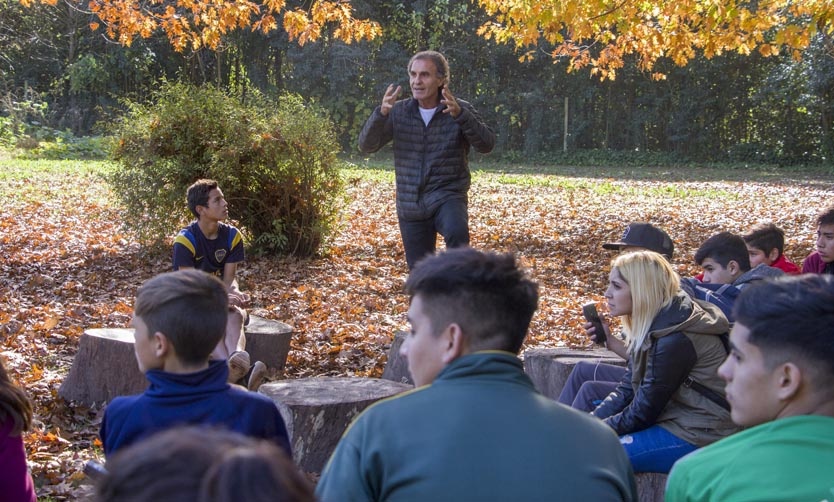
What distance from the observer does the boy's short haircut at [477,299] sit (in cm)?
217

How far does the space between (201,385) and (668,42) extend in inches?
399

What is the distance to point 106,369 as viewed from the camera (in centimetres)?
568

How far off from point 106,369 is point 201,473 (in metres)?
4.99

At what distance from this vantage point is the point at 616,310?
379 cm


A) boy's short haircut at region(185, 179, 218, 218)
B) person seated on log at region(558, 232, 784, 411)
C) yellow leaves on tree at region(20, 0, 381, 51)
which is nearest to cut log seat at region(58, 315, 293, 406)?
boy's short haircut at region(185, 179, 218, 218)

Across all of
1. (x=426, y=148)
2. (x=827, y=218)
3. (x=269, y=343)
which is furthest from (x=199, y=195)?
(x=827, y=218)

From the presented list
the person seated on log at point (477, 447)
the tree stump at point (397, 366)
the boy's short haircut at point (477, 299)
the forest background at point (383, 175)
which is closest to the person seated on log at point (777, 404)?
the person seated on log at point (477, 447)

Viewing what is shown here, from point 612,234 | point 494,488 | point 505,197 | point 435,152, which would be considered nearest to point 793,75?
point 505,197

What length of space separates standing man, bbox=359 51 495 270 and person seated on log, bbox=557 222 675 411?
5.67 ft

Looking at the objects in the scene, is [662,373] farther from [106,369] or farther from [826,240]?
[106,369]

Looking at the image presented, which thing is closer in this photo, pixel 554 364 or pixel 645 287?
pixel 645 287

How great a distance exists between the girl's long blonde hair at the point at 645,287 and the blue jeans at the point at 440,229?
8.56 ft

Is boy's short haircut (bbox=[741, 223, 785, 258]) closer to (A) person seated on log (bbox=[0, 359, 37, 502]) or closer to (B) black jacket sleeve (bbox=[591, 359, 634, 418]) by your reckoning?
(B) black jacket sleeve (bbox=[591, 359, 634, 418])

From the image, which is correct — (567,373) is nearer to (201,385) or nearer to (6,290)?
(201,385)
